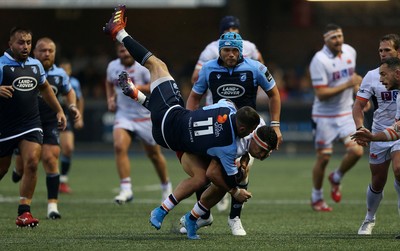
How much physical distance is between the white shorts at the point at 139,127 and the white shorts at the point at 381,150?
16.0 feet

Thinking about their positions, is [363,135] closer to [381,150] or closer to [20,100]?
[381,150]

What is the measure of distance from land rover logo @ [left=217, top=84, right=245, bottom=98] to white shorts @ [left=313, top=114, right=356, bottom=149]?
11.4 ft

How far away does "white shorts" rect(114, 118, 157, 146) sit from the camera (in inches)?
608

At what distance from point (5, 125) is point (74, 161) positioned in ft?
41.3

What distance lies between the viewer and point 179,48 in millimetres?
32281

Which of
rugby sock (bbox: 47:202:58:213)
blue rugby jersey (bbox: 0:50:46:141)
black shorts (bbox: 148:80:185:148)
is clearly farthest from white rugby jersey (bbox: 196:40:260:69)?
black shorts (bbox: 148:80:185:148)

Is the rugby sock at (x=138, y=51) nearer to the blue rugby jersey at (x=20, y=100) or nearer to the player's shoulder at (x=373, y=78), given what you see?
the blue rugby jersey at (x=20, y=100)

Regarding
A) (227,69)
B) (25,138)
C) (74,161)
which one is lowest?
(74,161)

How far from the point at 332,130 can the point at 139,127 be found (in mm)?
2918

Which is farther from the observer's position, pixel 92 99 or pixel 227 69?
pixel 92 99

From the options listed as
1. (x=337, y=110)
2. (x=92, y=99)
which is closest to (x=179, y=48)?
(x=92, y=99)

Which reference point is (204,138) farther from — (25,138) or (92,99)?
(92,99)

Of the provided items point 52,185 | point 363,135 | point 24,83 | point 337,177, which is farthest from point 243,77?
point 337,177

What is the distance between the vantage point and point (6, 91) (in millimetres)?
11727
